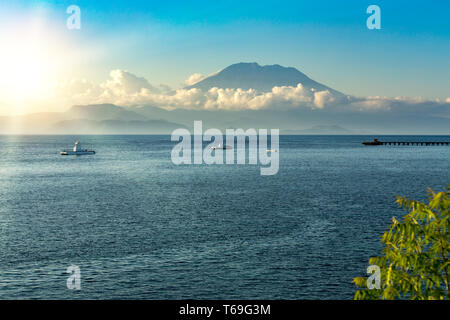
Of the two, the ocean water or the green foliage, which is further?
the ocean water

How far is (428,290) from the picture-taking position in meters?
12.6

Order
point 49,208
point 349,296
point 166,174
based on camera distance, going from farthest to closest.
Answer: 1. point 166,174
2. point 49,208
3. point 349,296

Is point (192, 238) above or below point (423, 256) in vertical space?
below

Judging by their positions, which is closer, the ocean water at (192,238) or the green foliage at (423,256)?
the green foliage at (423,256)

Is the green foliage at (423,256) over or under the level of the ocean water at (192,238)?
over

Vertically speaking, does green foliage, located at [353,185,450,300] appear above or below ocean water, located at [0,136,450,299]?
above

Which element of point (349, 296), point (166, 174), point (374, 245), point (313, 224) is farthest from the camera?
point (166, 174)

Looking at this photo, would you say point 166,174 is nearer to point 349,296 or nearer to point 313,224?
point 313,224

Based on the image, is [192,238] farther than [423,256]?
Yes

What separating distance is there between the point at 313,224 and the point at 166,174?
92.2m

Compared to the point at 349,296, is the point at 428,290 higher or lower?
higher
